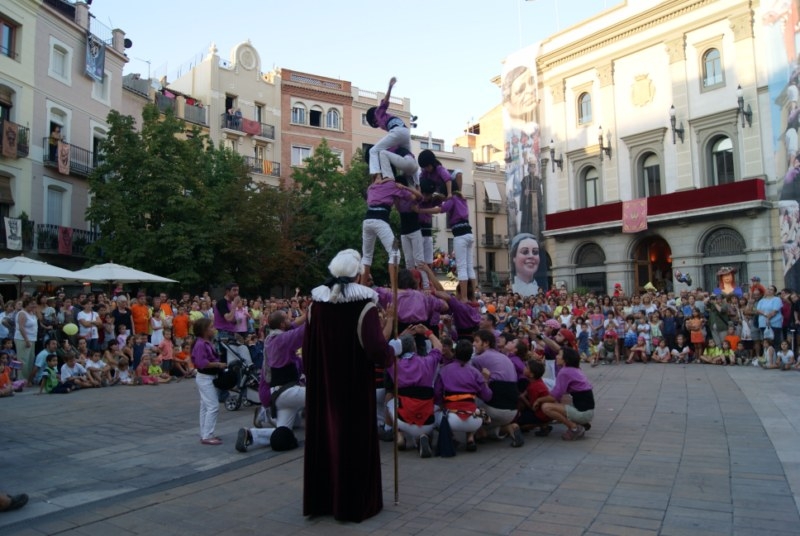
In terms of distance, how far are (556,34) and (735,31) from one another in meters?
9.43

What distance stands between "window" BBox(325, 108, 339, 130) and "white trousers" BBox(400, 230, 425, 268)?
3045 cm

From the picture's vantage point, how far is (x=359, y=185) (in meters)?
32.7

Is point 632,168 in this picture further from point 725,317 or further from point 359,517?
point 359,517

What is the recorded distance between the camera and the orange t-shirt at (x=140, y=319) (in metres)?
15.0

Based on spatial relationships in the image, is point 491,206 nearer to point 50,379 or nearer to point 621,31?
point 621,31

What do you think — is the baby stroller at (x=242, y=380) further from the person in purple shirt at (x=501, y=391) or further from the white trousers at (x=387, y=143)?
the person in purple shirt at (x=501, y=391)

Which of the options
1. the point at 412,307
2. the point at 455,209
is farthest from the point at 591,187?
the point at 412,307

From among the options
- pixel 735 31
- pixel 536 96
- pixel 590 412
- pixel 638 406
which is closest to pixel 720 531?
pixel 590 412

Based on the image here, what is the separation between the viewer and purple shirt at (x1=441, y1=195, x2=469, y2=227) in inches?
380

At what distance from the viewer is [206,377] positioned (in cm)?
734

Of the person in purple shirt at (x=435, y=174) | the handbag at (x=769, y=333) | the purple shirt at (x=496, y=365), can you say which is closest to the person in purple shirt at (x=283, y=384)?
the purple shirt at (x=496, y=365)

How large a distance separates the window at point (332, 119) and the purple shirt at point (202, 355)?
33125 mm

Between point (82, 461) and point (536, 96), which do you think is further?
point (536, 96)

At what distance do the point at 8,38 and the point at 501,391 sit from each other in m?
22.9
